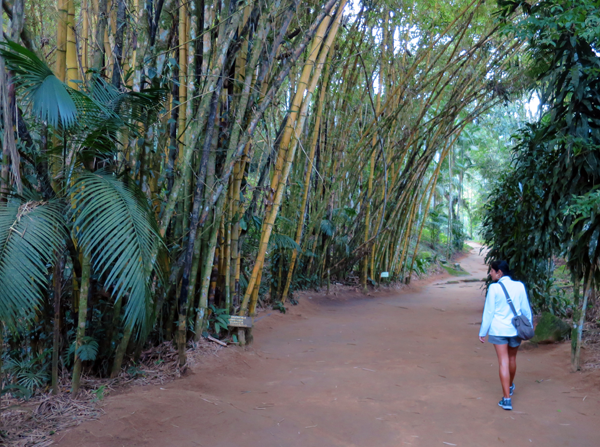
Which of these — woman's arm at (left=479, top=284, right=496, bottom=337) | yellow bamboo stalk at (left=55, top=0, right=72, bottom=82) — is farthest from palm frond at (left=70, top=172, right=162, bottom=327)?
woman's arm at (left=479, top=284, right=496, bottom=337)

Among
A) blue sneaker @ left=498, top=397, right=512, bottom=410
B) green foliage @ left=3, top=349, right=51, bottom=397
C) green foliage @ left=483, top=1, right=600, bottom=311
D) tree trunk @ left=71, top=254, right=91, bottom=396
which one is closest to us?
tree trunk @ left=71, top=254, right=91, bottom=396

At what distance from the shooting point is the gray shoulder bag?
2.59m

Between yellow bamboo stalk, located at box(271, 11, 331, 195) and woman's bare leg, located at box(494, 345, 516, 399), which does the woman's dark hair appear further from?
yellow bamboo stalk, located at box(271, 11, 331, 195)

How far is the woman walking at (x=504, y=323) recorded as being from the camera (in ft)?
8.59

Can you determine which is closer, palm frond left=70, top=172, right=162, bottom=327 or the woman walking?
palm frond left=70, top=172, right=162, bottom=327

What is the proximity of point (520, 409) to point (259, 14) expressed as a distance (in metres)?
3.07

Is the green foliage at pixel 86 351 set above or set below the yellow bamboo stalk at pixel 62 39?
below

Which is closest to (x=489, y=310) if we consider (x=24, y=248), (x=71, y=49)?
(x=24, y=248)

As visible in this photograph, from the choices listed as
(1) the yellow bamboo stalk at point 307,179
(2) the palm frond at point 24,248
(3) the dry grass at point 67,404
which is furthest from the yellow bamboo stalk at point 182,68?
(1) the yellow bamboo stalk at point 307,179

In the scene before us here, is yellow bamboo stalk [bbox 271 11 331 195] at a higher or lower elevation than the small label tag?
higher

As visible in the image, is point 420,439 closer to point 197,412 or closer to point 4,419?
point 197,412

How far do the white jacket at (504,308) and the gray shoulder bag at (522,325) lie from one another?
0.02m

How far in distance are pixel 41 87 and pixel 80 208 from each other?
64cm

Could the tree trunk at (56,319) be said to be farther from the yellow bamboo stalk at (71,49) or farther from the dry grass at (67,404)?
the yellow bamboo stalk at (71,49)
